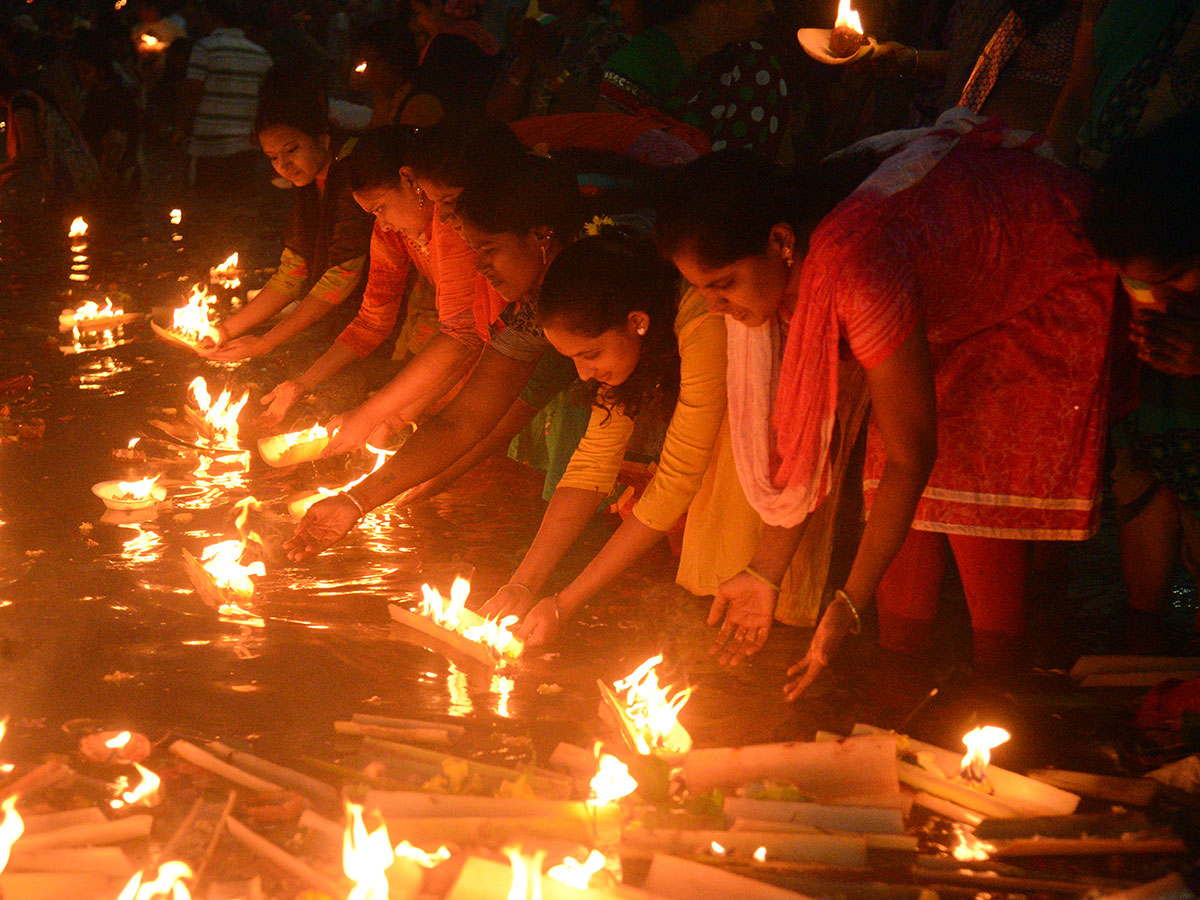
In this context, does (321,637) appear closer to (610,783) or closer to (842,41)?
(610,783)

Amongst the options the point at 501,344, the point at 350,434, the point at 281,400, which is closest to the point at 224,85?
the point at 281,400

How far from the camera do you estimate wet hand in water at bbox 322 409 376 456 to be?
5223 mm

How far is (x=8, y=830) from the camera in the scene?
2600 millimetres

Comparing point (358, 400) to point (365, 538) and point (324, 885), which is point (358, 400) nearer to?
point (365, 538)

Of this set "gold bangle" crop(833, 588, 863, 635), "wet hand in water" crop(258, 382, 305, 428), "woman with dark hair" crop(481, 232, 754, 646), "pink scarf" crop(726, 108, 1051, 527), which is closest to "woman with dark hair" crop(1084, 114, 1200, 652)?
"pink scarf" crop(726, 108, 1051, 527)

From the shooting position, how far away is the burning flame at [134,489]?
15.9 feet

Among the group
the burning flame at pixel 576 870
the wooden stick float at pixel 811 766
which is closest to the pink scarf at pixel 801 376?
the wooden stick float at pixel 811 766

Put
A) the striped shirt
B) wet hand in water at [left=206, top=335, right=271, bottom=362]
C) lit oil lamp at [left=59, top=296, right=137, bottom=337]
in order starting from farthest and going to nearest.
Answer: the striped shirt, lit oil lamp at [left=59, top=296, right=137, bottom=337], wet hand in water at [left=206, top=335, right=271, bottom=362]

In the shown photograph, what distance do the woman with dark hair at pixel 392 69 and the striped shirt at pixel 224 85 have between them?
7.62 metres

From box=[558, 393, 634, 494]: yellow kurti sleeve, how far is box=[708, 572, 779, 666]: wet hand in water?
0.64 meters

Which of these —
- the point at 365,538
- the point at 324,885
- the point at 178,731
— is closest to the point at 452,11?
the point at 365,538

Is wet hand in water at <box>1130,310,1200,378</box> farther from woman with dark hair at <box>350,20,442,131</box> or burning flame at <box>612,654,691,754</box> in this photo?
woman with dark hair at <box>350,20,442,131</box>

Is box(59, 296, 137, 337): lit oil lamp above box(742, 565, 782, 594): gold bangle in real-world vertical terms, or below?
below

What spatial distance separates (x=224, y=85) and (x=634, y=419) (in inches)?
458
